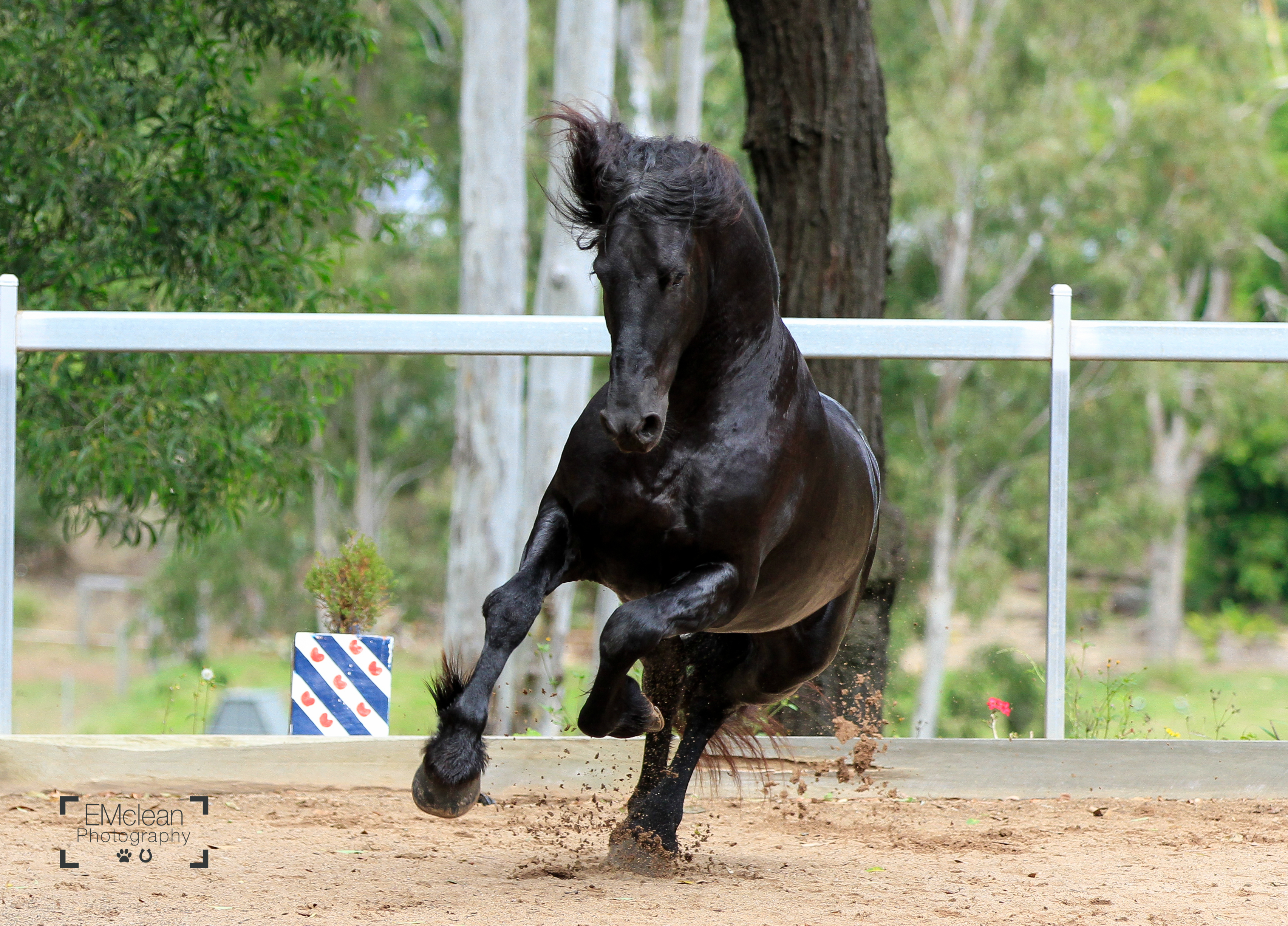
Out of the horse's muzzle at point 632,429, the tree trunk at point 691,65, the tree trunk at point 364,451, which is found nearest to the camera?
the horse's muzzle at point 632,429

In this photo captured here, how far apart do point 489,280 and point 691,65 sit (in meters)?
6.84

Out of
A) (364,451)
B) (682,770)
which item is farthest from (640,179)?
(364,451)

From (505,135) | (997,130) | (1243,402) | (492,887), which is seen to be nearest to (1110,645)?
(1243,402)

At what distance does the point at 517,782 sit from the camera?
5.76 m

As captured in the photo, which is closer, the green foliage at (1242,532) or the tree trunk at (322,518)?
the tree trunk at (322,518)

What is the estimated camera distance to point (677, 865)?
15.2 ft

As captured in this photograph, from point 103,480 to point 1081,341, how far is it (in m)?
5.23

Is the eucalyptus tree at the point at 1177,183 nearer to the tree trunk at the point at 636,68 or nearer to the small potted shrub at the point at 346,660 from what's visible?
the tree trunk at the point at 636,68

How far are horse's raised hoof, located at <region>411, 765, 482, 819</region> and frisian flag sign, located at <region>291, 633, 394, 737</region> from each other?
2086 millimetres

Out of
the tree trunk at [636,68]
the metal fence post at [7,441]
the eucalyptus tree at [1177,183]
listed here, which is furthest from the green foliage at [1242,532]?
the metal fence post at [7,441]

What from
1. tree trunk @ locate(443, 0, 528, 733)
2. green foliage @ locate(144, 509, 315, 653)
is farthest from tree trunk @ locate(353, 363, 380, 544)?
tree trunk @ locate(443, 0, 528, 733)

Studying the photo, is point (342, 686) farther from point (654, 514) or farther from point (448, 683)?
point (654, 514)

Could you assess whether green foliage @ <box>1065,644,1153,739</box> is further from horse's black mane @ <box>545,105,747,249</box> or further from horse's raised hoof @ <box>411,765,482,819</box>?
horse's raised hoof @ <box>411,765,482,819</box>

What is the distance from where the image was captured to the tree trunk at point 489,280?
13.3 m
